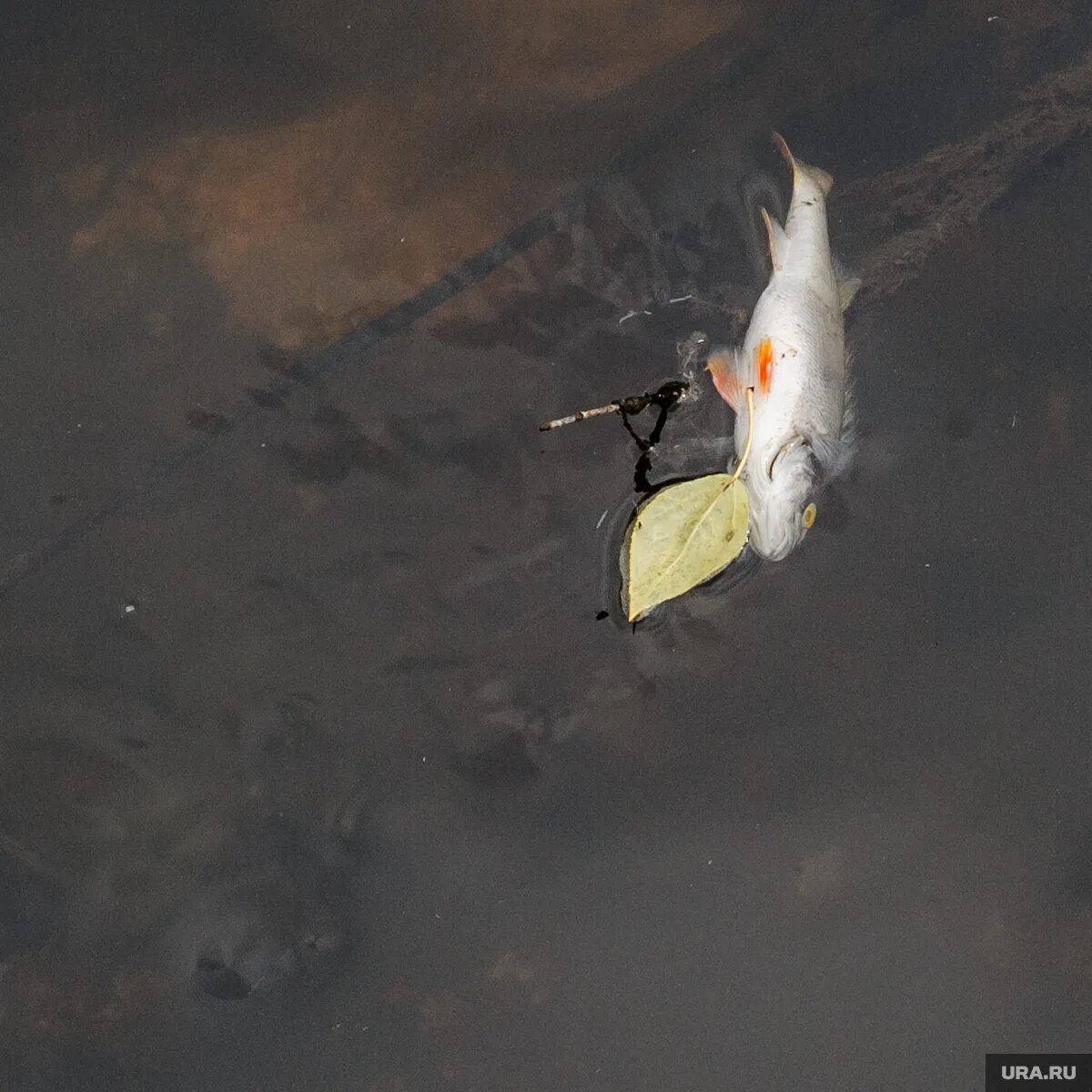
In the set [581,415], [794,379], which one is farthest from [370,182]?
[794,379]

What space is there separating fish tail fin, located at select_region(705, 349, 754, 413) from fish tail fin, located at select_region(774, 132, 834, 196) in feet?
2.33

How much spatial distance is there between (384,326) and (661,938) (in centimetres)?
252

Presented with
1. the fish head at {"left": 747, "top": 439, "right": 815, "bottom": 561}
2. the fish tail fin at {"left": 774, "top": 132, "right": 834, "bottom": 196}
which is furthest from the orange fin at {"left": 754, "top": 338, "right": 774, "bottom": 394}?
the fish tail fin at {"left": 774, "top": 132, "right": 834, "bottom": 196}

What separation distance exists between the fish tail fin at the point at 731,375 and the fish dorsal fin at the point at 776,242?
352mm

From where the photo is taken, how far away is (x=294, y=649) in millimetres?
4066

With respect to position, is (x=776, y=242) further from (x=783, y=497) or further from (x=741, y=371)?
(x=783, y=497)

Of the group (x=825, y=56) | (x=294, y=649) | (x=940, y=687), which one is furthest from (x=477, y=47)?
(x=940, y=687)

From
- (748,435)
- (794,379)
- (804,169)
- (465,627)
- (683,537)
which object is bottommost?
(465,627)

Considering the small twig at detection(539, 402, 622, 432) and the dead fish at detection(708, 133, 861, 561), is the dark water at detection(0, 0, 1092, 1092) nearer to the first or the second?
the small twig at detection(539, 402, 622, 432)

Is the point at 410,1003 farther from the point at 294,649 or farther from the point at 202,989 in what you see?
the point at 294,649

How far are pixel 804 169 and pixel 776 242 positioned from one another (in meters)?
0.35

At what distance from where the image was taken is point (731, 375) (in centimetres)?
405

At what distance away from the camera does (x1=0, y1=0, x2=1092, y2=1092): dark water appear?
402cm

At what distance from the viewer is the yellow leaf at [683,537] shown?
3.79 meters
